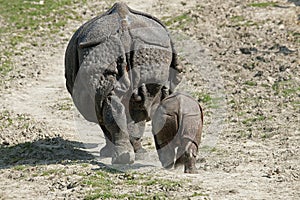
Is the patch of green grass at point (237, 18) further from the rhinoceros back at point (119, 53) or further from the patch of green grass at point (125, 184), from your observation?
the patch of green grass at point (125, 184)

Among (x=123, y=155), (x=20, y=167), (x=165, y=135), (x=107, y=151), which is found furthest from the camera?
(x=107, y=151)

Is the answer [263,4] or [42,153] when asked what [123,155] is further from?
[263,4]

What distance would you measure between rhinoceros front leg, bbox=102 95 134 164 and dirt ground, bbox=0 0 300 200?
7.0 inches

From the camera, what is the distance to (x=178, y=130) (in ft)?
30.9

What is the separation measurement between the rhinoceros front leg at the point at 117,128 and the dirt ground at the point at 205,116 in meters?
0.18

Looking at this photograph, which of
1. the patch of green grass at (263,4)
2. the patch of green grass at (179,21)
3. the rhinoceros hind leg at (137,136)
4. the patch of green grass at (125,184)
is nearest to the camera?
the patch of green grass at (125,184)

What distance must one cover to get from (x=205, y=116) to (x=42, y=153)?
3449 mm

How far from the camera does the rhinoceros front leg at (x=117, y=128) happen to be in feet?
31.7

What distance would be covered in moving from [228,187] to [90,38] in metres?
2.46

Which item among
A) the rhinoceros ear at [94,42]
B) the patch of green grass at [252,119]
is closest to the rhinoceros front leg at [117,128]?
the rhinoceros ear at [94,42]

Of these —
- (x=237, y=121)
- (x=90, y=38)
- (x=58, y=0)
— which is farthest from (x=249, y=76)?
(x=58, y=0)

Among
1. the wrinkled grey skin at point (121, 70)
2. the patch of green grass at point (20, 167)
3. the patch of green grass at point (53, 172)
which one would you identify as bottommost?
the patch of green grass at point (20, 167)

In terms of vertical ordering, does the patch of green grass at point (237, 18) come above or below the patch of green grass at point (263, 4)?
below

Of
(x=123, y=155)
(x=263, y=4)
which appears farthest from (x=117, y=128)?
(x=263, y=4)
